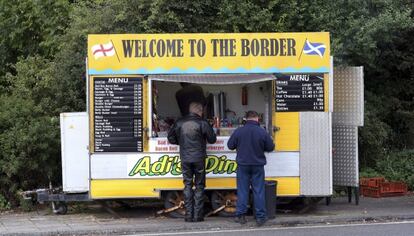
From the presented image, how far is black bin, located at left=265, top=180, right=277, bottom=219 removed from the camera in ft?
29.5

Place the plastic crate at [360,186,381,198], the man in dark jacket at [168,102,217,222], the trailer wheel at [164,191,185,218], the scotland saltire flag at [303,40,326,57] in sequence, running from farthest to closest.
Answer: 1. the plastic crate at [360,186,381,198]
2. the trailer wheel at [164,191,185,218]
3. the scotland saltire flag at [303,40,326,57]
4. the man in dark jacket at [168,102,217,222]

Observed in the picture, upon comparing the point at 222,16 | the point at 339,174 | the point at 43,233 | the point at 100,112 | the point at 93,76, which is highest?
the point at 222,16

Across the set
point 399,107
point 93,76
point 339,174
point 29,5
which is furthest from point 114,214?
point 399,107

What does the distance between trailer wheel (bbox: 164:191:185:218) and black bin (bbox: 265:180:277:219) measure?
1344 millimetres

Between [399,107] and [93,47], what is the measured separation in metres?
8.65

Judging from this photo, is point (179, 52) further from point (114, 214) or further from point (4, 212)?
point (4, 212)

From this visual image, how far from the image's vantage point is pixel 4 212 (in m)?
10.5

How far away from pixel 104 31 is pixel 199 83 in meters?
3.79

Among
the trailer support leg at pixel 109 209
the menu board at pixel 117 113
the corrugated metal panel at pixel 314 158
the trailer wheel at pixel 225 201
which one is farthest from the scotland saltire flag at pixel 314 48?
the trailer support leg at pixel 109 209

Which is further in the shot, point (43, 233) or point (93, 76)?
point (93, 76)

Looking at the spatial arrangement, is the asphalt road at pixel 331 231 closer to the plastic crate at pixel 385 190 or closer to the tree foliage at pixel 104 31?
the plastic crate at pixel 385 190

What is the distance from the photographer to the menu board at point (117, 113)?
356 inches

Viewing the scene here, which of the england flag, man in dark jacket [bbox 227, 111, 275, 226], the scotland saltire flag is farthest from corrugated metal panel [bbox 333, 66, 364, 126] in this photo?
the england flag

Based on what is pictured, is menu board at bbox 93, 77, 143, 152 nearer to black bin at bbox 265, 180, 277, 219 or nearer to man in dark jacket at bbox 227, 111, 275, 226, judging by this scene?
man in dark jacket at bbox 227, 111, 275, 226
